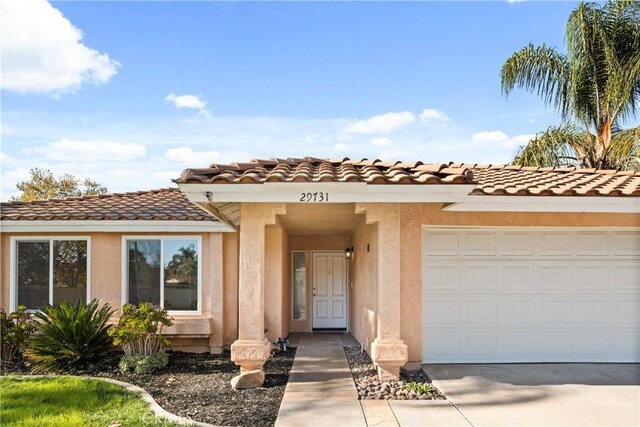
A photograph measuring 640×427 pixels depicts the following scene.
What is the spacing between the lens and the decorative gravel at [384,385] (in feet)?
23.9

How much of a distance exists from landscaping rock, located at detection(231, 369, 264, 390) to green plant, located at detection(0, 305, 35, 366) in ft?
16.8

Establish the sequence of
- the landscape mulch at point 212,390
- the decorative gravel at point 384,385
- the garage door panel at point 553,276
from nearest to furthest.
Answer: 1. the landscape mulch at point 212,390
2. the decorative gravel at point 384,385
3. the garage door panel at point 553,276

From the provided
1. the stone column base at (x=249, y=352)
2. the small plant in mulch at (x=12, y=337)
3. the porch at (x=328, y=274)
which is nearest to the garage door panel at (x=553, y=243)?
the porch at (x=328, y=274)

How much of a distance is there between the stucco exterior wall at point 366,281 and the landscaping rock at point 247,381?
235 centimetres

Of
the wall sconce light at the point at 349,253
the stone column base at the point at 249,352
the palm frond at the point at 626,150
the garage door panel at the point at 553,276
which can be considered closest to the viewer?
the stone column base at the point at 249,352

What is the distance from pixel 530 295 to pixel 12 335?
406 inches

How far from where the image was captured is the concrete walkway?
6.20 metres

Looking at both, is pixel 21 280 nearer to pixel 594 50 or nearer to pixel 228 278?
pixel 228 278

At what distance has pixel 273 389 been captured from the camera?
7.80 metres

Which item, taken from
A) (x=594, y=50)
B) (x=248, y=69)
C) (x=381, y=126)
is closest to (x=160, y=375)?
(x=248, y=69)

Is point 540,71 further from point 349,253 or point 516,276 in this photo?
point 516,276

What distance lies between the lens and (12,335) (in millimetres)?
10125

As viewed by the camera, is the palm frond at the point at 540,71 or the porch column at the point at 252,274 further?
the palm frond at the point at 540,71

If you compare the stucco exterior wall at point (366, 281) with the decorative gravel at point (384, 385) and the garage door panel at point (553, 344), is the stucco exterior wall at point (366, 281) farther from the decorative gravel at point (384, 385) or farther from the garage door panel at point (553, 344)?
the garage door panel at point (553, 344)
